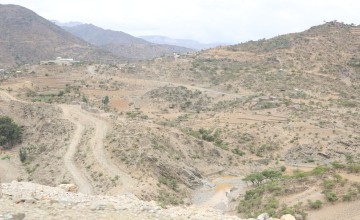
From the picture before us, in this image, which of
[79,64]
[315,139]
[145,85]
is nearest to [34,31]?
[79,64]

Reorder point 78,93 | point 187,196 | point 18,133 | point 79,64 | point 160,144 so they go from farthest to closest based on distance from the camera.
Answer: point 79,64, point 78,93, point 18,133, point 160,144, point 187,196

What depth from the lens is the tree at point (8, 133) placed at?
48906mm

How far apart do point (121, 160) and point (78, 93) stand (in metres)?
42.3

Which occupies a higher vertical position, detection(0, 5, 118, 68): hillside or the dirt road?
detection(0, 5, 118, 68): hillside

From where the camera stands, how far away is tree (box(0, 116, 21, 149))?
48.9 m

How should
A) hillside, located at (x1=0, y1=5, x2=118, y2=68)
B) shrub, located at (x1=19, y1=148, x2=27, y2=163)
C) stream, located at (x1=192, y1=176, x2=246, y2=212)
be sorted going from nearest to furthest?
1. stream, located at (x1=192, y1=176, x2=246, y2=212)
2. shrub, located at (x1=19, y1=148, x2=27, y2=163)
3. hillside, located at (x1=0, y1=5, x2=118, y2=68)

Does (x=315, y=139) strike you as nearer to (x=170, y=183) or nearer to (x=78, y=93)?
(x=170, y=183)

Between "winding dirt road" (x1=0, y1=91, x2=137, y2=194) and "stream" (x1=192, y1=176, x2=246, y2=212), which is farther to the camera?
"stream" (x1=192, y1=176, x2=246, y2=212)

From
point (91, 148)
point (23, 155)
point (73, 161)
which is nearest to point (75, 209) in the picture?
point (73, 161)

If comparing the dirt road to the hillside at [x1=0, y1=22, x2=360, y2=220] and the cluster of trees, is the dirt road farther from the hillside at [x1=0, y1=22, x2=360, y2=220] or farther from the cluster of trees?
the cluster of trees

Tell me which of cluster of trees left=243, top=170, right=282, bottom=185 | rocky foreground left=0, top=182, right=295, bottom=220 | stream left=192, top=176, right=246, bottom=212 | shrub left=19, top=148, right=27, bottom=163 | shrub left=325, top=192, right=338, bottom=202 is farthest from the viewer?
shrub left=19, top=148, right=27, bottom=163

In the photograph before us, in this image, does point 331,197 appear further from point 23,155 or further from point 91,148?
point 23,155

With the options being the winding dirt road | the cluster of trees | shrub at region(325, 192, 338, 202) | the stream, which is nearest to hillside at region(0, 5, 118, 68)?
the winding dirt road

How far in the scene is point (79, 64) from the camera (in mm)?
99438
